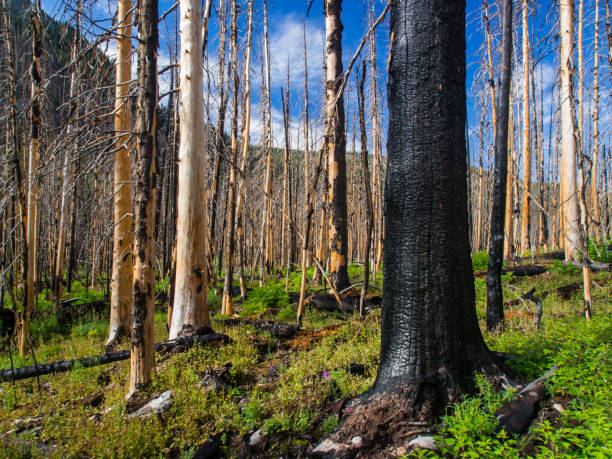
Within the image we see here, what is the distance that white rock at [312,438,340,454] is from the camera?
2.38 m

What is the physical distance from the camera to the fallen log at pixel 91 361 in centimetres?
417

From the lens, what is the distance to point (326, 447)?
2.41 metres

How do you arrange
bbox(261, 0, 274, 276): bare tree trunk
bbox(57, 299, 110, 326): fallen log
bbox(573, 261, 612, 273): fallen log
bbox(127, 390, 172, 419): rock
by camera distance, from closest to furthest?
bbox(127, 390, 172, 419): rock < bbox(57, 299, 110, 326): fallen log < bbox(573, 261, 612, 273): fallen log < bbox(261, 0, 274, 276): bare tree trunk

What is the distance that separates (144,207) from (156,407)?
2059 mm

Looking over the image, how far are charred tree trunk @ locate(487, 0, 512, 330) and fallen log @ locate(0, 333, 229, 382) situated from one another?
391 centimetres

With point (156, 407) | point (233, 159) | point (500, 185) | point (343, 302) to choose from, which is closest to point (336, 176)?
point (233, 159)

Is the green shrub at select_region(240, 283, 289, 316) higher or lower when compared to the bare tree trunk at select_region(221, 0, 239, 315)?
lower

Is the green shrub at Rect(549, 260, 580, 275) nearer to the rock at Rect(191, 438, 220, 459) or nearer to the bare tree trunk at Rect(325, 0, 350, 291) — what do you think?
the bare tree trunk at Rect(325, 0, 350, 291)

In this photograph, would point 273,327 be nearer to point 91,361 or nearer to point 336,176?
point 91,361

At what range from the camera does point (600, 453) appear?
1667 millimetres

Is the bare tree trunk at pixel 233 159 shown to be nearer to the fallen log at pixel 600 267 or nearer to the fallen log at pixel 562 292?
the fallen log at pixel 562 292

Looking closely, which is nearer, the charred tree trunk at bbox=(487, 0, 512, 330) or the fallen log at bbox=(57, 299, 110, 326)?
the charred tree trunk at bbox=(487, 0, 512, 330)

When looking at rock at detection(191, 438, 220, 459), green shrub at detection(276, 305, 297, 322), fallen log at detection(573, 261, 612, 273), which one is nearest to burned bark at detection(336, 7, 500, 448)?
rock at detection(191, 438, 220, 459)

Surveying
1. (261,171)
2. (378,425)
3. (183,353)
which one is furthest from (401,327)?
(261,171)
